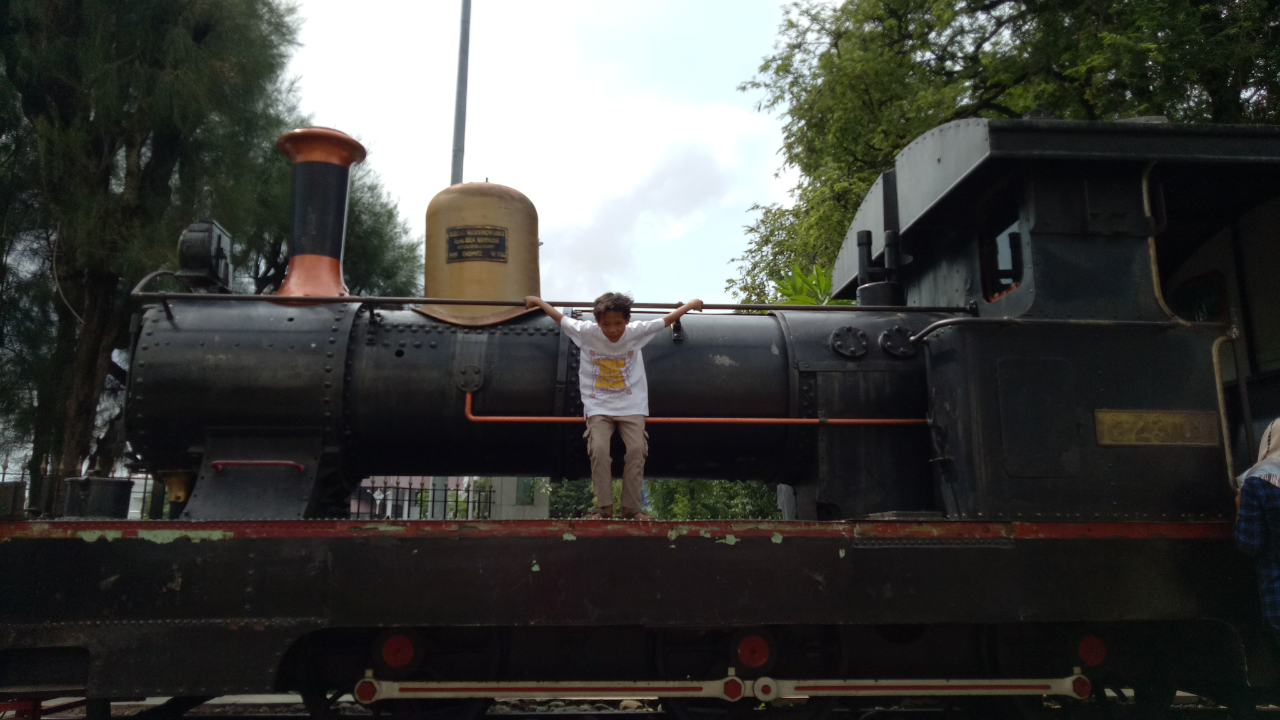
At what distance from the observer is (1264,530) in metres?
3.37

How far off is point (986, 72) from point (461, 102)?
8.80 meters

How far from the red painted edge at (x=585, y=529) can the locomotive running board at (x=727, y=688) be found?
65cm

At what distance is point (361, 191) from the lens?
16.9 metres

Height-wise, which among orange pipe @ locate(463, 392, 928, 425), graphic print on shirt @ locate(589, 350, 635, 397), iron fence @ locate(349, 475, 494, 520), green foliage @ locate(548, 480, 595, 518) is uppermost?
green foliage @ locate(548, 480, 595, 518)

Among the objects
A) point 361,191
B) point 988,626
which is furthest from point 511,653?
point 361,191

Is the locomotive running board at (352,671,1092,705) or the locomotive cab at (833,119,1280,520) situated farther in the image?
the locomotive cab at (833,119,1280,520)

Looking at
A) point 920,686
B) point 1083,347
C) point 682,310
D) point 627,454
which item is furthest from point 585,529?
point 1083,347

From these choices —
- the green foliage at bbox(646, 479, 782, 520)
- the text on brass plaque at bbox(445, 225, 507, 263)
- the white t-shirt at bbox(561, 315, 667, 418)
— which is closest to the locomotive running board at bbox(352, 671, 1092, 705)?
the white t-shirt at bbox(561, 315, 667, 418)

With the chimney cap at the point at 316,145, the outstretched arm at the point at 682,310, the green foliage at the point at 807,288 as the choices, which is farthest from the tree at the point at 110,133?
the outstretched arm at the point at 682,310

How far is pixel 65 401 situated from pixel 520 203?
1086 centimetres

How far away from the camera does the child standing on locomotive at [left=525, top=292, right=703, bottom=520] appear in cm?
388

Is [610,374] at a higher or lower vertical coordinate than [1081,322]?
Answer: lower

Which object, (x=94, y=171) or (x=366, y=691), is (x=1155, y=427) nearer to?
(x=366, y=691)

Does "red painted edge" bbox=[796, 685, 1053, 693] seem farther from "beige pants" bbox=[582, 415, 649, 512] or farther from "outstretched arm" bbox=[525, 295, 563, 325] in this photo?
"outstretched arm" bbox=[525, 295, 563, 325]
